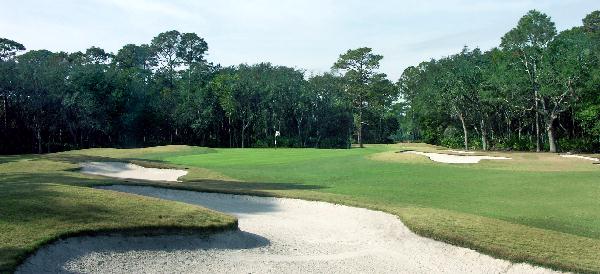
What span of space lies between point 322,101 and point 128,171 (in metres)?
65.3

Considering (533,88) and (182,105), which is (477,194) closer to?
(533,88)

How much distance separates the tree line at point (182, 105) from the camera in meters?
72.6

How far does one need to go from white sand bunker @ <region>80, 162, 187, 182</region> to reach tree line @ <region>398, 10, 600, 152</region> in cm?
3709

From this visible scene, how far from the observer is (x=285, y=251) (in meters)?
13.2

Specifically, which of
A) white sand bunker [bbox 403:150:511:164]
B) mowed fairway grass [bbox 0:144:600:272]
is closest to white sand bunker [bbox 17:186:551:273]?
mowed fairway grass [bbox 0:144:600:272]

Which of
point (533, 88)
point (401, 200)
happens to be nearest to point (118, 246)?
point (401, 200)

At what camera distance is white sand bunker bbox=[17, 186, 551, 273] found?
414 inches

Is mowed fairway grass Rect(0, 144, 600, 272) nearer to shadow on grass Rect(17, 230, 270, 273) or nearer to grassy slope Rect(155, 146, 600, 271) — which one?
grassy slope Rect(155, 146, 600, 271)

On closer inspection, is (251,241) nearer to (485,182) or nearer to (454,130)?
(485,182)

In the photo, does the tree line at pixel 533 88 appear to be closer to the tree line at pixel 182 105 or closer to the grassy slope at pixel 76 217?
the tree line at pixel 182 105

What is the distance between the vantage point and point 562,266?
12070 mm

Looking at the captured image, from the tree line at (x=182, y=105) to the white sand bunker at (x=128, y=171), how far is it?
41824 millimetres

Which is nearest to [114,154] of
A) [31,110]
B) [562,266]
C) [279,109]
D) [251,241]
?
[31,110]

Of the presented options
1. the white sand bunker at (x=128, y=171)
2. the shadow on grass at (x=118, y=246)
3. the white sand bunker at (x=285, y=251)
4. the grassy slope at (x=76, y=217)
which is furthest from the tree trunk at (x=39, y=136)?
the shadow on grass at (x=118, y=246)
